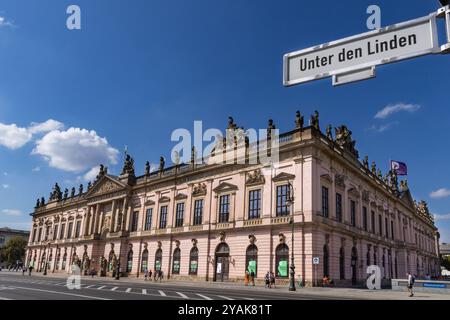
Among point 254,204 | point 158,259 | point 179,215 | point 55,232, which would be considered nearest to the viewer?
point 254,204

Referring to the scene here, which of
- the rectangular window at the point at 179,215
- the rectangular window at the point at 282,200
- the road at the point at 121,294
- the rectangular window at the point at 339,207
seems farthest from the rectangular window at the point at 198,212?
the road at the point at 121,294

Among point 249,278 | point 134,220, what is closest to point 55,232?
point 134,220

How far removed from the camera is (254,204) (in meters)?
40.3

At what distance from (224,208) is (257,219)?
5360 mm

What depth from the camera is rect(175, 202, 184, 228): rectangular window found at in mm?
48719

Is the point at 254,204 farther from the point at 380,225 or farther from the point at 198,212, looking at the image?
the point at 380,225

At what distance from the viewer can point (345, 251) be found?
4062 cm

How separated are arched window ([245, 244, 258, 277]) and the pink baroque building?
98mm

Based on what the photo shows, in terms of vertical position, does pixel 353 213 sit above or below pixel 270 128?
below

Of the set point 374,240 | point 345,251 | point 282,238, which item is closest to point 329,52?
point 282,238

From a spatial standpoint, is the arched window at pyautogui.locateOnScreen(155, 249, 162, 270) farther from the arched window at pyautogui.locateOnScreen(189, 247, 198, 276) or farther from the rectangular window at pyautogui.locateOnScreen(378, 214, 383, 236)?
the rectangular window at pyautogui.locateOnScreen(378, 214, 383, 236)

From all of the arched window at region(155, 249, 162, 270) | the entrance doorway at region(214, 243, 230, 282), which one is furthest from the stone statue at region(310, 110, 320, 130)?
the arched window at region(155, 249, 162, 270)

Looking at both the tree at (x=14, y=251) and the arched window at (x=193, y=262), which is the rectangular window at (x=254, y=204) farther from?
the tree at (x=14, y=251)
